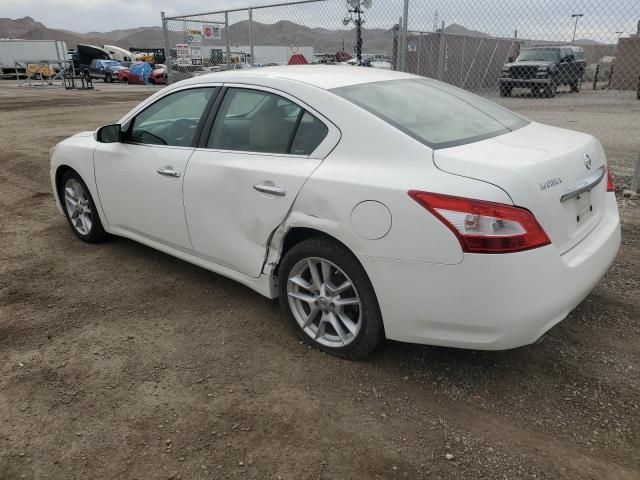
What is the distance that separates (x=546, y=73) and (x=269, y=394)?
45.3 ft

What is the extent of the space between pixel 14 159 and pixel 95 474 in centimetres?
831

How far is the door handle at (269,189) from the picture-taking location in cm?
296

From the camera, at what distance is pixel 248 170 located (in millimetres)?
3152

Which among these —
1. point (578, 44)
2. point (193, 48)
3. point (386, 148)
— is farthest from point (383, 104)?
point (193, 48)

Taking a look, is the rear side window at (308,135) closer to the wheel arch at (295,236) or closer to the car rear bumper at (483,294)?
the wheel arch at (295,236)

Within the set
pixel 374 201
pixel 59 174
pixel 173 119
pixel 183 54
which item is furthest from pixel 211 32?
pixel 374 201

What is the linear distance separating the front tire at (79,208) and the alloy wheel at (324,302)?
2.41 metres

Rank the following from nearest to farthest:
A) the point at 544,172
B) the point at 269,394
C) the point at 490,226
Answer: the point at 490,226, the point at 544,172, the point at 269,394

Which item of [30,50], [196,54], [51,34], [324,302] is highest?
[51,34]

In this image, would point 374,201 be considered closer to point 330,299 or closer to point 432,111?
point 330,299

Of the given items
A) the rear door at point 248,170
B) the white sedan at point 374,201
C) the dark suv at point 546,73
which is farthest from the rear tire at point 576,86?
the rear door at point 248,170

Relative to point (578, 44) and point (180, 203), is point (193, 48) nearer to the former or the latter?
point (578, 44)

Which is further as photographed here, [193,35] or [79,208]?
[193,35]

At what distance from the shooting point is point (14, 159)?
903 cm
